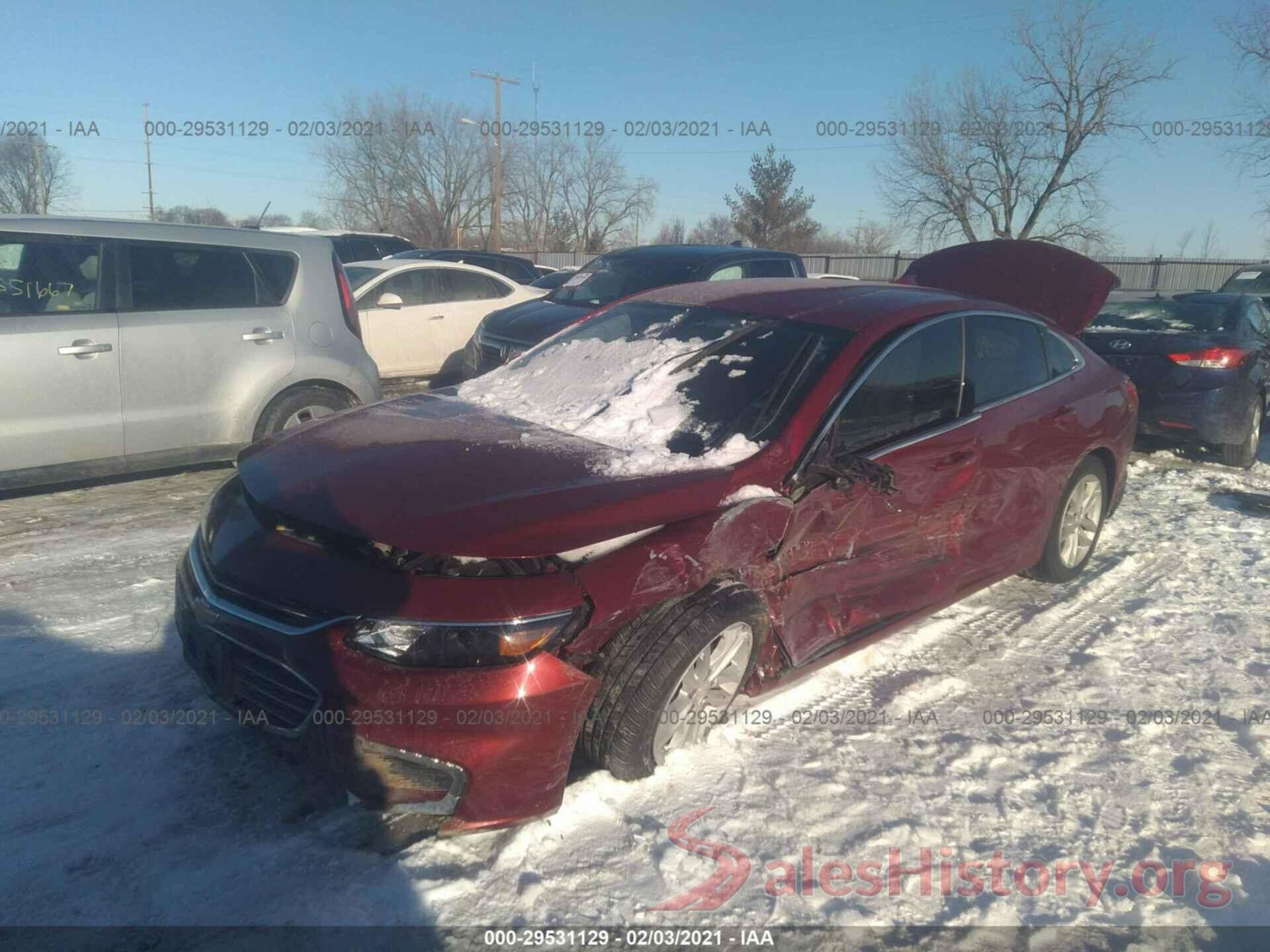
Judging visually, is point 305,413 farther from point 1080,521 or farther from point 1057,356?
point 1080,521

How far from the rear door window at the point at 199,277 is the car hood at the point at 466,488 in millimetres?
2705

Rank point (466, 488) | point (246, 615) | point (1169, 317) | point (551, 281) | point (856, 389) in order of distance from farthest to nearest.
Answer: point (551, 281) < point (1169, 317) < point (856, 389) < point (466, 488) < point (246, 615)

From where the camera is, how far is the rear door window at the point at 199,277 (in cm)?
550

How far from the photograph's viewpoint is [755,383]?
3.49m

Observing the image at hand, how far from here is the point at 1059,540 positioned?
15.7 ft

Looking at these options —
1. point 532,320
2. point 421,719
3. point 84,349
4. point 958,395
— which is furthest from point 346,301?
point 421,719

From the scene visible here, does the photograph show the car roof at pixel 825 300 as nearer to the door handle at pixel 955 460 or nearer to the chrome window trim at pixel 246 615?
the door handle at pixel 955 460

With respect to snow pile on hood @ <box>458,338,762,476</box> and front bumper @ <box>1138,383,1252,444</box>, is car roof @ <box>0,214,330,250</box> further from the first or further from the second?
front bumper @ <box>1138,383,1252,444</box>

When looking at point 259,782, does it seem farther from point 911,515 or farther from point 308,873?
point 911,515

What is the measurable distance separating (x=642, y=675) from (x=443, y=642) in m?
0.63

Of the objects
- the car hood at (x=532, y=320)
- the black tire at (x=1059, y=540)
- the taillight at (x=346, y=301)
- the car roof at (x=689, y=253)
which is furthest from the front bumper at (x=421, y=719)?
the car roof at (x=689, y=253)

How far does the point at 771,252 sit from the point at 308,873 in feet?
27.0

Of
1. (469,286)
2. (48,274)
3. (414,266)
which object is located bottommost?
(48,274)

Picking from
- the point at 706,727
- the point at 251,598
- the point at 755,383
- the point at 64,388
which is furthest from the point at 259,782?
the point at 64,388
